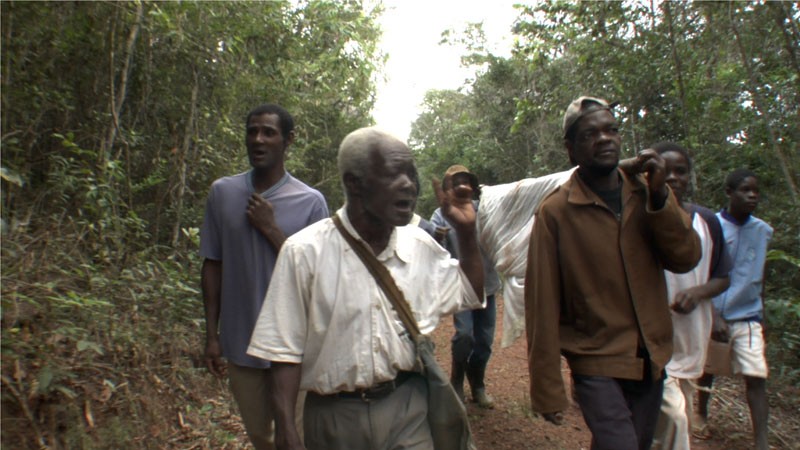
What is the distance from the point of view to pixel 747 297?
14.9ft

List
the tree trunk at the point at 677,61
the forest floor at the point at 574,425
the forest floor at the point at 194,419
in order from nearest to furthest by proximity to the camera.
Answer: the forest floor at the point at 194,419
the forest floor at the point at 574,425
the tree trunk at the point at 677,61

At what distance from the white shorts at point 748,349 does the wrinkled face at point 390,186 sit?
3.23 metres

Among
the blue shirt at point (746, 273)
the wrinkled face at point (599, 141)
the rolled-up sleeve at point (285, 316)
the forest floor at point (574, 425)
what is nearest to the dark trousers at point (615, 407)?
the wrinkled face at point (599, 141)

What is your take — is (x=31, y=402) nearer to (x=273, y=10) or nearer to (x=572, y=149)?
(x=572, y=149)

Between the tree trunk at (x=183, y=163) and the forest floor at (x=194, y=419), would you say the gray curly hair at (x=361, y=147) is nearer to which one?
the forest floor at (x=194, y=419)

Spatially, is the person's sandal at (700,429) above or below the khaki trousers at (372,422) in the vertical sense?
below

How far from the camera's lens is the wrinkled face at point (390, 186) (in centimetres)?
228

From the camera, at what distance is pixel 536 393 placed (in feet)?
9.25

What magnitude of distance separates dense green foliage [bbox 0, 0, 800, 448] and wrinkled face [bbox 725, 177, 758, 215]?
1.06m

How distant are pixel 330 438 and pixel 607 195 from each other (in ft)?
5.32

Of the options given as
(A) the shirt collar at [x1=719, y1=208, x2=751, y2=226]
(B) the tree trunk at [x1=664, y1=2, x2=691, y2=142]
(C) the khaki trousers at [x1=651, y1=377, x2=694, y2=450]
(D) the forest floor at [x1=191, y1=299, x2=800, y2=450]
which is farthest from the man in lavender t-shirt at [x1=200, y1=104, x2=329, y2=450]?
(B) the tree trunk at [x1=664, y1=2, x2=691, y2=142]

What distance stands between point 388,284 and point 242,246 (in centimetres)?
125

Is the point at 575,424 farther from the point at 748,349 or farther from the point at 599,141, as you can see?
the point at 599,141

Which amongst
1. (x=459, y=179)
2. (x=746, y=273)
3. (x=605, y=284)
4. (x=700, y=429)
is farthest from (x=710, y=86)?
(x=605, y=284)
